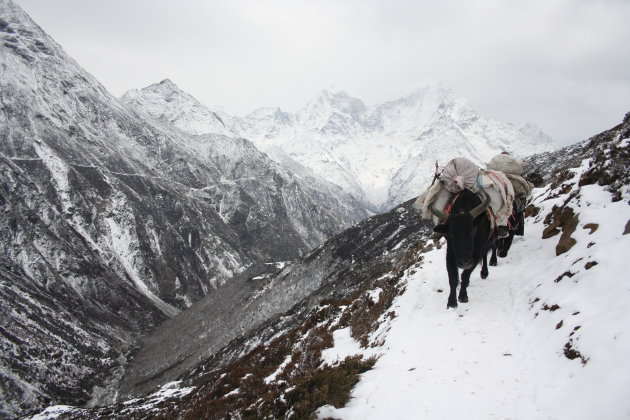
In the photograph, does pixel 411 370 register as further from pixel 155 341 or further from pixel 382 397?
pixel 155 341

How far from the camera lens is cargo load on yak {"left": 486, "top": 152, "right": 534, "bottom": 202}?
1396 centimetres

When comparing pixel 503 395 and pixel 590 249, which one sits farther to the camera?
pixel 590 249

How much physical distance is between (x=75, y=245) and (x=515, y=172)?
149811mm

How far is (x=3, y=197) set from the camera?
130 m

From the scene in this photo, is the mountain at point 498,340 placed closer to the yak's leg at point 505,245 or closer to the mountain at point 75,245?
the yak's leg at point 505,245

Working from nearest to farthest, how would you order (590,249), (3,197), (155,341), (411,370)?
(411,370) < (590,249) < (155,341) < (3,197)

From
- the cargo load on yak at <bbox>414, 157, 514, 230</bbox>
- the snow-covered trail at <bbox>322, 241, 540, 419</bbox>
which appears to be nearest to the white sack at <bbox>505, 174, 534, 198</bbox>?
the snow-covered trail at <bbox>322, 241, 540, 419</bbox>

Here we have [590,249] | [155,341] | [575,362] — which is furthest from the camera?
[155,341]

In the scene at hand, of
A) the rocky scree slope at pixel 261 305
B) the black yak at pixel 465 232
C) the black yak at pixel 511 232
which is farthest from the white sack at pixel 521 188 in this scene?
the rocky scree slope at pixel 261 305

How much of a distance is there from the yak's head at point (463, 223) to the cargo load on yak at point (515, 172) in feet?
15.1

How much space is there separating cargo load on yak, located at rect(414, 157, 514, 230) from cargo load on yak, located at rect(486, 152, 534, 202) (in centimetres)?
358

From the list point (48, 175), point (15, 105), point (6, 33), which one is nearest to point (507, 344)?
point (48, 175)

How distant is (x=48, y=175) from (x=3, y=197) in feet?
66.6

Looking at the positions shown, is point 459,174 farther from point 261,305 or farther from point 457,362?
point 261,305
